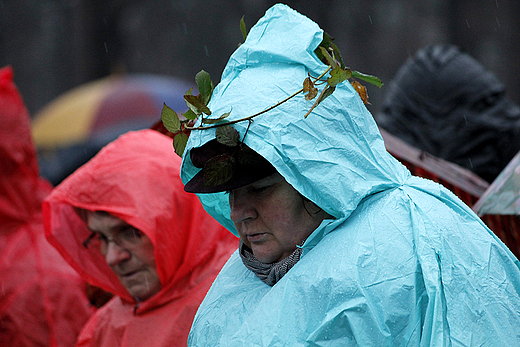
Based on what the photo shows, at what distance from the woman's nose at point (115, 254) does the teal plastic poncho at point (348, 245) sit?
2.57 ft

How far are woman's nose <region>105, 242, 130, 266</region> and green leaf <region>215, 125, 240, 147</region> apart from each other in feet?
3.71

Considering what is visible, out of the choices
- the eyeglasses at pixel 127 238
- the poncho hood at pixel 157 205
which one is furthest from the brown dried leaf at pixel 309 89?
the eyeglasses at pixel 127 238

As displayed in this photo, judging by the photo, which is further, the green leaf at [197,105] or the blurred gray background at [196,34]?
the blurred gray background at [196,34]

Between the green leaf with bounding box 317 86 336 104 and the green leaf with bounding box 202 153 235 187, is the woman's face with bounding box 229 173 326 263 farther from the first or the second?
the green leaf with bounding box 317 86 336 104

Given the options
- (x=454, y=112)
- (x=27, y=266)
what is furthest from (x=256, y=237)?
(x=454, y=112)

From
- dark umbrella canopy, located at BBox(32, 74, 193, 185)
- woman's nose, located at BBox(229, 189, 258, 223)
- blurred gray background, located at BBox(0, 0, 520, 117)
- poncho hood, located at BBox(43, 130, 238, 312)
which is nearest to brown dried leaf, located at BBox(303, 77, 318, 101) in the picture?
woman's nose, located at BBox(229, 189, 258, 223)

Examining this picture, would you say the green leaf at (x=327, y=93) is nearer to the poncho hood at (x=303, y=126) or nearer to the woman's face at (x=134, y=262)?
the poncho hood at (x=303, y=126)

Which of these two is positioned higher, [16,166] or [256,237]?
[256,237]

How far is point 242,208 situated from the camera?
1628 mm

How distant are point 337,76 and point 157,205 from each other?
3.90ft

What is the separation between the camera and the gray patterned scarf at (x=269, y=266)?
1.59 m

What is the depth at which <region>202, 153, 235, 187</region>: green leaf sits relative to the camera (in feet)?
4.98

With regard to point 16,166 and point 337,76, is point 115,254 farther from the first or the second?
point 16,166

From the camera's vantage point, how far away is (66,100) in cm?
712
